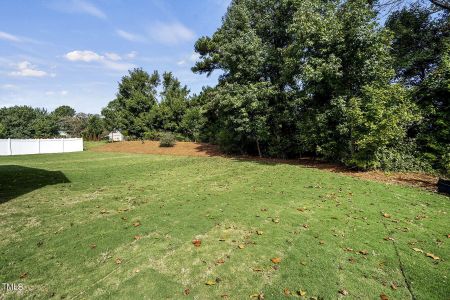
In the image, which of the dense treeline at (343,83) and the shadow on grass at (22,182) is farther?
the dense treeline at (343,83)

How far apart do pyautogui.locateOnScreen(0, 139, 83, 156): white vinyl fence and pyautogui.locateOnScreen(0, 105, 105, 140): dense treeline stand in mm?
26400

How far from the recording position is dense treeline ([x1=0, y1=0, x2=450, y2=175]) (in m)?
10.4

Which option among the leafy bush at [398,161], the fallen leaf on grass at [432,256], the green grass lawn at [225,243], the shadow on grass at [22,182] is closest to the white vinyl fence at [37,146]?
the shadow on grass at [22,182]

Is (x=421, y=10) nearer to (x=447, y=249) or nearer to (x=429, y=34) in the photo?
(x=429, y=34)

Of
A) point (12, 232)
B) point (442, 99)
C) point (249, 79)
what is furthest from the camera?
point (249, 79)

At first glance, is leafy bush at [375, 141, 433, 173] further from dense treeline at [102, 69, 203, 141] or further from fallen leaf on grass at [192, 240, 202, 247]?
dense treeline at [102, 69, 203, 141]

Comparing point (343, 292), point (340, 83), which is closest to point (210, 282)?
point (343, 292)

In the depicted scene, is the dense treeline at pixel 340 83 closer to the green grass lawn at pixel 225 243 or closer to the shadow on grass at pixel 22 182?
the green grass lawn at pixel 225 243

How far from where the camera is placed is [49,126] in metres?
50.8

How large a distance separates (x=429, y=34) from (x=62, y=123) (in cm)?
6305

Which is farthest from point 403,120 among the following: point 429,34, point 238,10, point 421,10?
point 238,10

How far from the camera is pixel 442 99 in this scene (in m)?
10.8

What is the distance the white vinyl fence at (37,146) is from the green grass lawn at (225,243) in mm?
18516

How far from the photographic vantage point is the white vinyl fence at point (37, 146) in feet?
71.4
